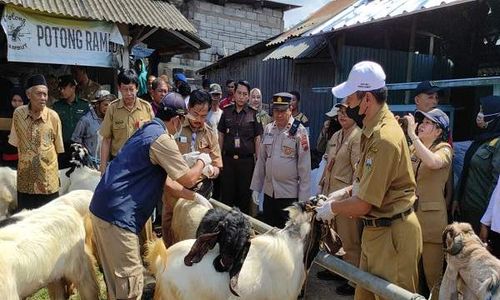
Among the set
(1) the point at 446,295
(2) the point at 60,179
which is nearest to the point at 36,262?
(2) the point at 60,179

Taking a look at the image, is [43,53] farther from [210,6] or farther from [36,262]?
[210,6]

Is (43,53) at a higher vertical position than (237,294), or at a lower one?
higher

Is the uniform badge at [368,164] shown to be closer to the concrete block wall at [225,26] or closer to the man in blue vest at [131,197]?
the man in blue vest at [131,197]

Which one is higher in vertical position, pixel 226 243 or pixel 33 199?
pixel 226 243

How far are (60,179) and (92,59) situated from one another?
3.08 metres

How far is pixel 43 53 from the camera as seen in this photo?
7020mm

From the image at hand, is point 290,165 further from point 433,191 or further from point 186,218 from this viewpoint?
point 433,191

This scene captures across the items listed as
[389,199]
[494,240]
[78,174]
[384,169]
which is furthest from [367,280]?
[78,174]

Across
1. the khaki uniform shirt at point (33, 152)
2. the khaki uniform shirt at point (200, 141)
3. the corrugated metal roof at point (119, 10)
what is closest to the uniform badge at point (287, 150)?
the khaki uniform shirt at point (200, 141)

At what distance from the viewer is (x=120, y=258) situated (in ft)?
9.93

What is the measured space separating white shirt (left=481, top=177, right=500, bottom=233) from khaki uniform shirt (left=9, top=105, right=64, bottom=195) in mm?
4202

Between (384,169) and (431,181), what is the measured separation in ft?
3.98

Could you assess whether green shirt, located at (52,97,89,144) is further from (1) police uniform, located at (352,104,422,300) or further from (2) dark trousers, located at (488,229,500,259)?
(2) dark trousers, located at (488,229,500,259)

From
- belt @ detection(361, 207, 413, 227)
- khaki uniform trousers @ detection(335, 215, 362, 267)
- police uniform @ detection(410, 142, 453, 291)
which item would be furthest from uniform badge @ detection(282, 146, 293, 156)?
belt @ detection(361, 207, 413, 227)
